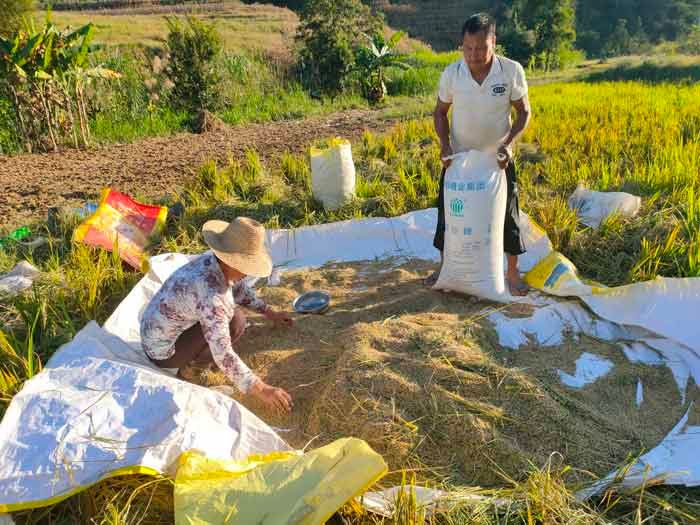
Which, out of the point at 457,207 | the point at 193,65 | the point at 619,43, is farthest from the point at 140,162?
the point at 619,43

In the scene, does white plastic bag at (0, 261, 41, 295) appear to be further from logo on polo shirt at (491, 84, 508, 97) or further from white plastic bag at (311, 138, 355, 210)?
logo on polo shirt at (491, 84, 508, 97)

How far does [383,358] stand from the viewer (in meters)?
1.95

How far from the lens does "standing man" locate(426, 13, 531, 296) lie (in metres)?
2.26

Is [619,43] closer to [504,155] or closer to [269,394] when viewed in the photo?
[504,155]

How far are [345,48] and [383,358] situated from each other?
914cm

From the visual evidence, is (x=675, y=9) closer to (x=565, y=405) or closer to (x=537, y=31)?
(x=537, y=31)

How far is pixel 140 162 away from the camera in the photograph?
17.6 ft

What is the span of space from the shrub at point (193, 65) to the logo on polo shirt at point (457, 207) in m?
6.31

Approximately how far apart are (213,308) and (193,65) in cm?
716

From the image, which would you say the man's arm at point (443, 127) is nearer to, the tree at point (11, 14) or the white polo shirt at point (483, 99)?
the white polo shirt at point (483, 99)

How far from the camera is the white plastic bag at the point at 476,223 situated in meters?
2.39

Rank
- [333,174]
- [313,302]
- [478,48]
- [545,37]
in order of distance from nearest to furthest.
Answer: [478,48] → [313,302] → [333,174] → [545,37]

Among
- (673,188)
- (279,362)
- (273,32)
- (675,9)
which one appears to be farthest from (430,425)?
(675,9)

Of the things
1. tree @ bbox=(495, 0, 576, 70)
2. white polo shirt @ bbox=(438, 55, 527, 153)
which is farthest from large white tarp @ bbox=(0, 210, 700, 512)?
tree @ bbox=(495, 0, 576, 70)
